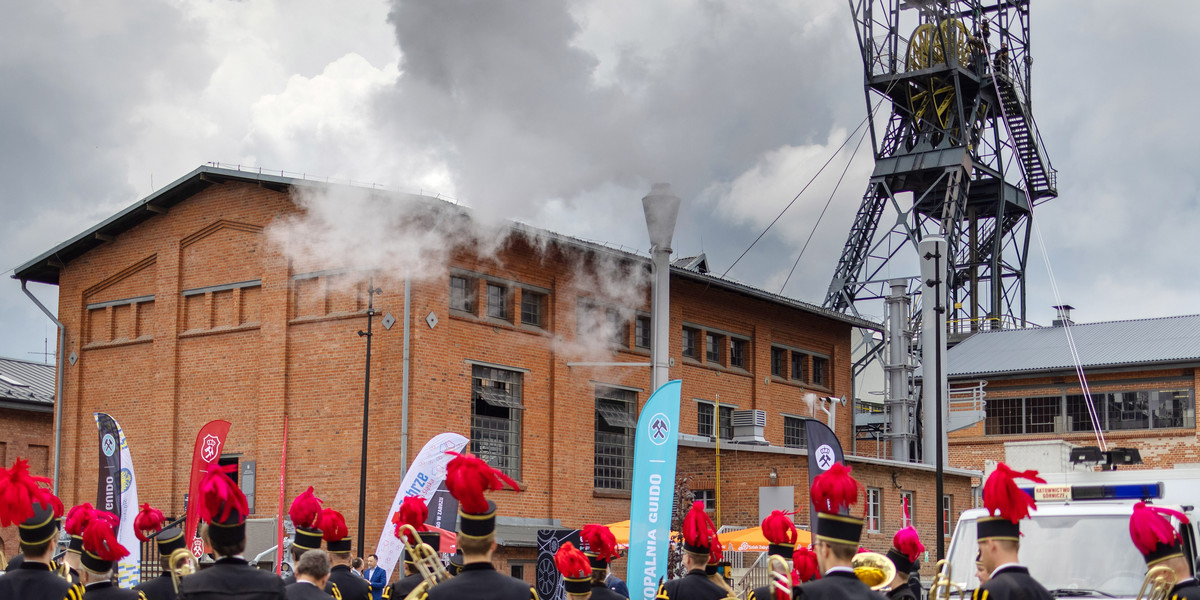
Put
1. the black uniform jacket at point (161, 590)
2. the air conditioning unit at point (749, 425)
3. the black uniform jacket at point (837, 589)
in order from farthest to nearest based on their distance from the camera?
the air conditioning unit at point (749, 425), the black uniform jacket at point (161, 590), the black uniform jacket at point (837, 589)

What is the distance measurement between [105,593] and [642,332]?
26785 mm

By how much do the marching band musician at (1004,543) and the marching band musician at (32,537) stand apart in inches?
182

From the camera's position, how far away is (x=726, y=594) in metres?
9.23

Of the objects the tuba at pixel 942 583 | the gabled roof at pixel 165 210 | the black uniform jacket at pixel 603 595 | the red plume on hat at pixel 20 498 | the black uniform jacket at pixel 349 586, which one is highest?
the gabled roof at pixel 165 210

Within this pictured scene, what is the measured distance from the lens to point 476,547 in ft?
18.2

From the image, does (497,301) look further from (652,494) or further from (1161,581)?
(1161,581)

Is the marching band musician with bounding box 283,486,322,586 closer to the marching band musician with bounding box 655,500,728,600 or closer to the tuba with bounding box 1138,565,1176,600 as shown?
the marching band musician with bounding box 655,500,728,600

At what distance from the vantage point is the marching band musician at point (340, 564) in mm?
9539

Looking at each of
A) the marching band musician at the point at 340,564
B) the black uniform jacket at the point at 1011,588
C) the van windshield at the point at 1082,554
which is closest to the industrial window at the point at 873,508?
the van windshield at the point at 1082,554

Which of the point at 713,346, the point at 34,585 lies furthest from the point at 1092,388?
the point at 34,585

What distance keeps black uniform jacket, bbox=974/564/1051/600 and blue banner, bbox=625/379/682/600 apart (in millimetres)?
11471

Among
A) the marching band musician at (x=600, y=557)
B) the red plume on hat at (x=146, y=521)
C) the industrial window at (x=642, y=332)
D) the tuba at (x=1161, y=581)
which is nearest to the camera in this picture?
the tuba at (x=1161, y=581)

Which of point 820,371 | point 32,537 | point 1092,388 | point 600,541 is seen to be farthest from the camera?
point 1092,388

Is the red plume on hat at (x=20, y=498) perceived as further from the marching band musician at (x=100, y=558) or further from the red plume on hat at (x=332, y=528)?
the red plume on hat at (x=332, y=528)
